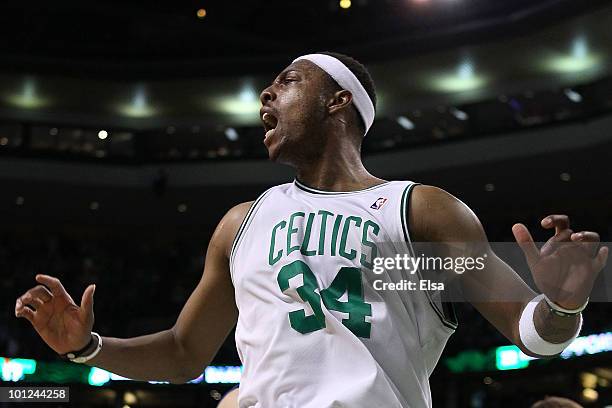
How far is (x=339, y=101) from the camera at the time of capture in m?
2.83

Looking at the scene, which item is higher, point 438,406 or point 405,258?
point 438,406

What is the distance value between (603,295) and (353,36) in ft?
52.2

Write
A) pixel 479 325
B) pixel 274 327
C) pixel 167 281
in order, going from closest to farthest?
pixel 274 327 < pixel 479 325 < pixel 167 281

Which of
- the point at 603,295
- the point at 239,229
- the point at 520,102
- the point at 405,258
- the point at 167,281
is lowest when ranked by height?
the point at 603,295

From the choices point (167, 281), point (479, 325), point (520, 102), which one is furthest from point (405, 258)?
point (167, 281)

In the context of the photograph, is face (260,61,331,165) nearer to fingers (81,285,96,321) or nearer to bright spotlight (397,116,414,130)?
fingers (81,285,96,321)

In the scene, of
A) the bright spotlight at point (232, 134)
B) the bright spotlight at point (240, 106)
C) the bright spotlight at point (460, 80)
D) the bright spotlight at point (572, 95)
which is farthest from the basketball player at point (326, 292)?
the bright spotlight at point (240, 106)

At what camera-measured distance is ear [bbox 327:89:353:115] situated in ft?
9.23

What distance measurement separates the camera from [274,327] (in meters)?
2.24

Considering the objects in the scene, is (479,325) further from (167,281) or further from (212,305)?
(212,305)

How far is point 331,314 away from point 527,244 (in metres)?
0.49

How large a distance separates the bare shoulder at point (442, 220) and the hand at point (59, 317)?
875 mm

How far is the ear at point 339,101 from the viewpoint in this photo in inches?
111

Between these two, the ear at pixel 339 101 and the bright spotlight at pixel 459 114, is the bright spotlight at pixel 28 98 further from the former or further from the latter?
the ear at pixel 339 101
